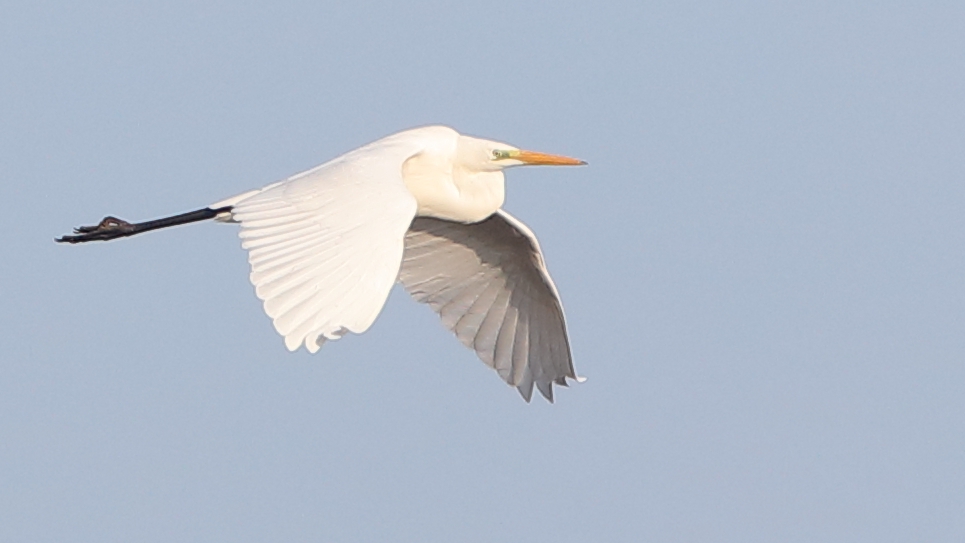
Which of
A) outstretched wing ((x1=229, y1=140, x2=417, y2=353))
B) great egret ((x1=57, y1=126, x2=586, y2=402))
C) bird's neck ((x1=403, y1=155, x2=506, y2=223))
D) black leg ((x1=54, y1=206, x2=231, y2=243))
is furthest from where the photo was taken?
black leg ((x1=54, y1=206, x2=231, y2=243))

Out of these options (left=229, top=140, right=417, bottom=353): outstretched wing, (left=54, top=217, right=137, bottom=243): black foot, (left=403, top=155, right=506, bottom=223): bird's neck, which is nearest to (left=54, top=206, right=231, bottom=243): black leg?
(left=54, top=217, right=137, bottom=243): black foot

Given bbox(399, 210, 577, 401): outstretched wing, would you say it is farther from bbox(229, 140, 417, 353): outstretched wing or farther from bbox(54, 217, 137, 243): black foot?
bbox(229, 140, 417, 353): outstretched wing

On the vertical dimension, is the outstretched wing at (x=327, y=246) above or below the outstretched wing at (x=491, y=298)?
above

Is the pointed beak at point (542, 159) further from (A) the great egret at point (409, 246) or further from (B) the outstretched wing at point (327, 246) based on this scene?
(B) the outstretched wing at point (327, 246)

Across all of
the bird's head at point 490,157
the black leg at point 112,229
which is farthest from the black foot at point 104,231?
the bird's head at point 490,157

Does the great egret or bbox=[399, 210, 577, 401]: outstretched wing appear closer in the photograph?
the great egret

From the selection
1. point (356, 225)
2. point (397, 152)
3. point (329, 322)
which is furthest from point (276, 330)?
point (397, 152)

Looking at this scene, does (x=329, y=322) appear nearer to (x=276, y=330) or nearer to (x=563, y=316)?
(x=276, y=330)

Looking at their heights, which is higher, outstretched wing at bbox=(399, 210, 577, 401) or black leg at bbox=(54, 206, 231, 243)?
black leg at bbox=(54, 206, 231, 243)
